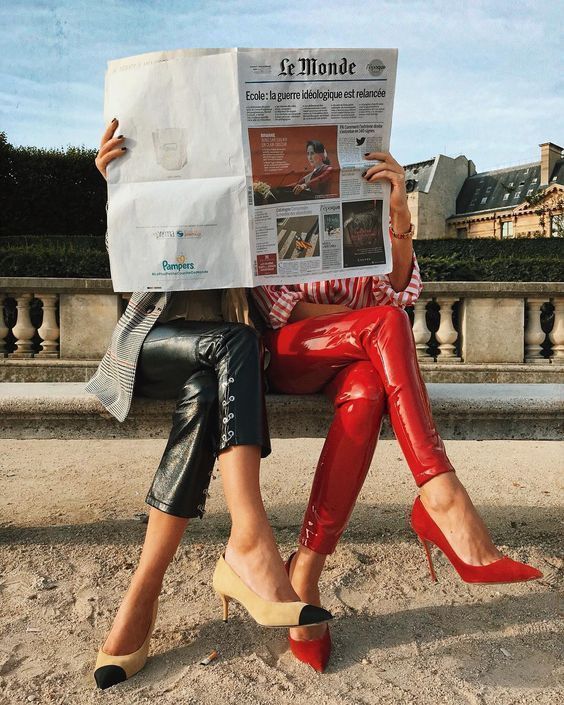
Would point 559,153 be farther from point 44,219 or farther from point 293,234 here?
point 293,234

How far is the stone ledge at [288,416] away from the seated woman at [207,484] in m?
0.35

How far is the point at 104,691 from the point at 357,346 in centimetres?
124

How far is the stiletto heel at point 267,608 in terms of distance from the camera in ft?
5.62

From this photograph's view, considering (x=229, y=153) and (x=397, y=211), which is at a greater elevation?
(x=229, y=153)

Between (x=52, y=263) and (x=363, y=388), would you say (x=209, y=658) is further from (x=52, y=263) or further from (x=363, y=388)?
(x=52, y=263)

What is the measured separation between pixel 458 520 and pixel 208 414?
769 millimetres

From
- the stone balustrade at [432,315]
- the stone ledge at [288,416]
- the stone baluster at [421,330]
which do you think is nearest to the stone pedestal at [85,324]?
the stone balustrade at [432,315]

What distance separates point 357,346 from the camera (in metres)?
2.19

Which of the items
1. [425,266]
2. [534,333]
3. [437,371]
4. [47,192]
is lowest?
→ [437,371]

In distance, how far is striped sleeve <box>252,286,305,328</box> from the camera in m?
2.47

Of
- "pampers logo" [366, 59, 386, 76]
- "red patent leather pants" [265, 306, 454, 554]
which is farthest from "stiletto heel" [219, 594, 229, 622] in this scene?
"pampers logo" [366, 59, 386, 76]

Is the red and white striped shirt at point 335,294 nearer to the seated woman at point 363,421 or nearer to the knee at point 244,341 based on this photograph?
the seated woman at point 363,421

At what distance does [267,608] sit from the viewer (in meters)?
1.79

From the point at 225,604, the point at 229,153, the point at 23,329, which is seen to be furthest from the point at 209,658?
the point at 23,329
